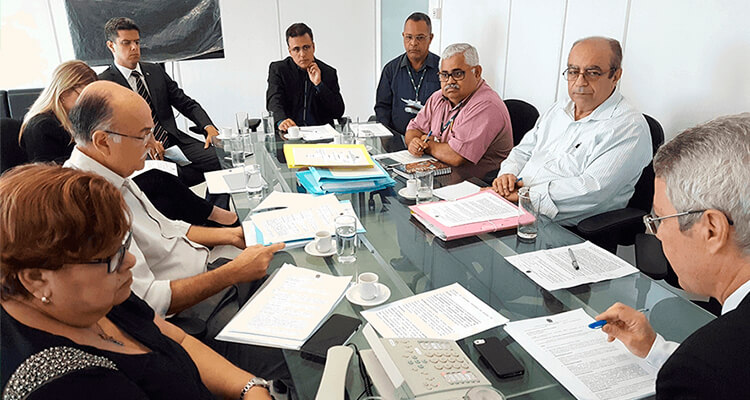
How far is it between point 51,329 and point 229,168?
1.86m

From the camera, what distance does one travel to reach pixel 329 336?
1.21m

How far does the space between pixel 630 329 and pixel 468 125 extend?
1.72 m

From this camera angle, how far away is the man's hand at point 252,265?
156 centimetres

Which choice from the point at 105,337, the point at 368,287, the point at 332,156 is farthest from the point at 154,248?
the point at 332,156

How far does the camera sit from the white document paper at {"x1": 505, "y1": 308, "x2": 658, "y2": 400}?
3.34ft

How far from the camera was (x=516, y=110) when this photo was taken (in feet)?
10.3

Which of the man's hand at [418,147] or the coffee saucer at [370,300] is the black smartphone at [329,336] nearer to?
the coffee saucer at [370,300]

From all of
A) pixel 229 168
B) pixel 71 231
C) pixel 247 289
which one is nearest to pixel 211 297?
pixel 247 289

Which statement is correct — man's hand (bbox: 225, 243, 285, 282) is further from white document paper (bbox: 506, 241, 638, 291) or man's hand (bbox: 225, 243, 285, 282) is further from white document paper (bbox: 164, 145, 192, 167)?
white document paper (bbox: 164, 145, 192, 167)

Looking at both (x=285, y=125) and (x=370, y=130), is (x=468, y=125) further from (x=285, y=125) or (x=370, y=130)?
(x=285, y=125)

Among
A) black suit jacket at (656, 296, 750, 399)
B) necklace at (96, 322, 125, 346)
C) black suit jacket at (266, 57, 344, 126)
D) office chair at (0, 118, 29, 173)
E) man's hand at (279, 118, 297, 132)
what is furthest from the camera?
black suit jacket at (266, 57, 344, 126)

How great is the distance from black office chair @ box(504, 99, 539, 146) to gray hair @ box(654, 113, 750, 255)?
2.12m

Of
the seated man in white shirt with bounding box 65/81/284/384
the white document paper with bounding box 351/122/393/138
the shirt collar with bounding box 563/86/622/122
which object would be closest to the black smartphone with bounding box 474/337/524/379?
A: the seated man in white shirt with bounding box 65/81/284/384

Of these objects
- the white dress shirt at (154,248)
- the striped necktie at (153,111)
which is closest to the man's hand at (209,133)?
the striped necktie at (153,111)
